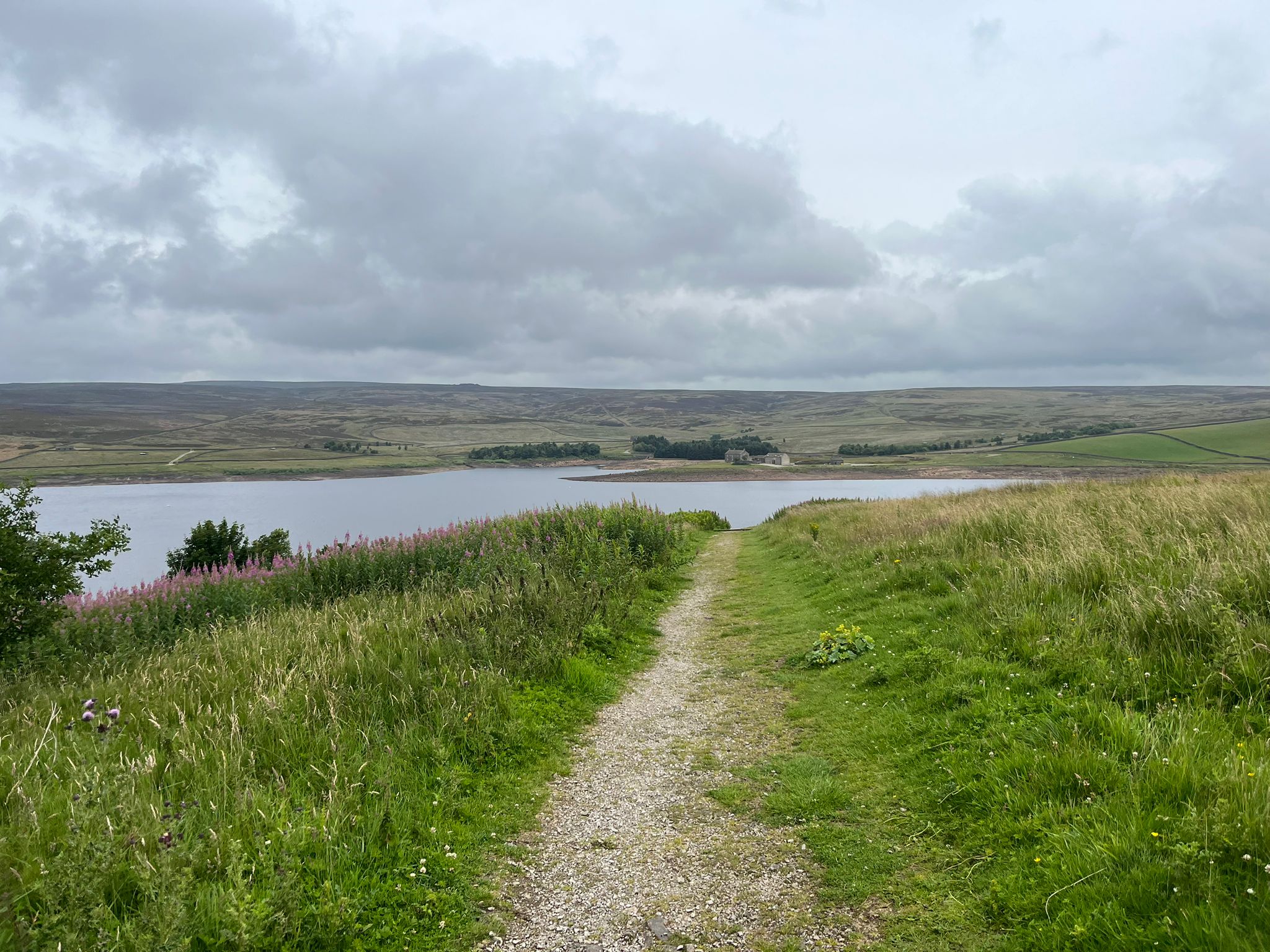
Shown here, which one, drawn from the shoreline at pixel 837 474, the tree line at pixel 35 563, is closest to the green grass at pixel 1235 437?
the shoreline at pixel 837 474

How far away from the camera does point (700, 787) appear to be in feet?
18.3

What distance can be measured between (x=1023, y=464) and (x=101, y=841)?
11429 cm

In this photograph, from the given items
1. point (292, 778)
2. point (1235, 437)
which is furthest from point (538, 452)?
point (292, 778)

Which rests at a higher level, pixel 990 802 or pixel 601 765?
pixel 990 802

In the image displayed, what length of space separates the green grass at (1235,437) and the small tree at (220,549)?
116 meters

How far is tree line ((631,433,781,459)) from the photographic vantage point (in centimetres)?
14325

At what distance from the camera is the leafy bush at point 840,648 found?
28.3 ft

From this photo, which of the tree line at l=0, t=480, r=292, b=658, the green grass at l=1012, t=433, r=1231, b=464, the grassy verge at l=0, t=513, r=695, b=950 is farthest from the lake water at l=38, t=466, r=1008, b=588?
the green grass at l=1012, t=433, r=1231, b=464

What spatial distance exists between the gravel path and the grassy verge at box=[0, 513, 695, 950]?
1.05 ft

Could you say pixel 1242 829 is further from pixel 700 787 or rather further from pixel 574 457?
pixel 574 457

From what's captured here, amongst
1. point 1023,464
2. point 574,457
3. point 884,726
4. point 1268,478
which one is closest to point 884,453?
point 1023,464

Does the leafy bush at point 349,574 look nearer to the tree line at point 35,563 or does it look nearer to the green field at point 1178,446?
the tree line at point 35,563

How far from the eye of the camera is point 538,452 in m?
149

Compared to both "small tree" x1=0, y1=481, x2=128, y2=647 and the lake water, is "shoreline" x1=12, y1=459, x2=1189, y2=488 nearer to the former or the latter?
the lake water
